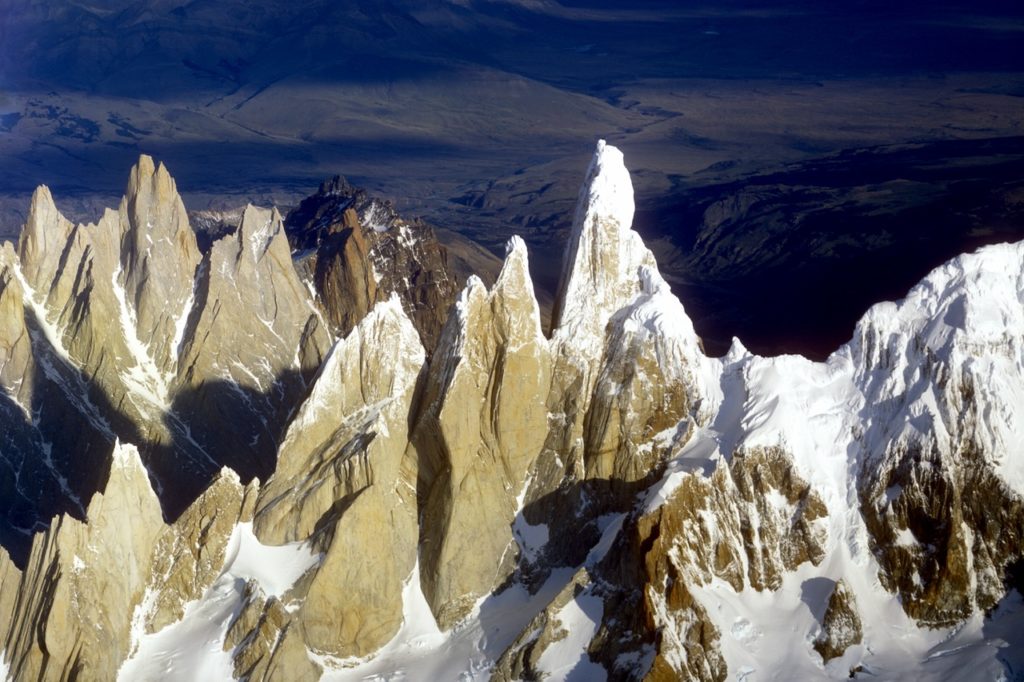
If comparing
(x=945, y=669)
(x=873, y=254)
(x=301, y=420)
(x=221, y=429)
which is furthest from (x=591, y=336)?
(x=873, y=254)

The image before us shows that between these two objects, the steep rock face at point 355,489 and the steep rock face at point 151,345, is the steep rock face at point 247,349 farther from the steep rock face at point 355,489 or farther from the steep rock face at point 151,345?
the steep rock face at point 355,489

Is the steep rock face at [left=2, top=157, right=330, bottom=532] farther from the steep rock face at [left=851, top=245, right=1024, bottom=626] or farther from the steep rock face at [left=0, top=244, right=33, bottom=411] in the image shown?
the steep rock face at [left=851, top=245, right=1024, bottom=626]

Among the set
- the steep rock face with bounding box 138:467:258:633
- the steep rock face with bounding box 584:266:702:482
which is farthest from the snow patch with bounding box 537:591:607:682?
the steep rock face with bounding box 138:467:258:633

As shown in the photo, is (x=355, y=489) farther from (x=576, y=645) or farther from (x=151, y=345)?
(x=151, y=345)

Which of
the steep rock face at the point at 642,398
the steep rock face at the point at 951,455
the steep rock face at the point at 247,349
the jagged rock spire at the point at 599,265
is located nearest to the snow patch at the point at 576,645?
the steep rock face at the point at 642,398

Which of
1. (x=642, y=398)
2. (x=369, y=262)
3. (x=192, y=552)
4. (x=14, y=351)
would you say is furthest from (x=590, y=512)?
(x=369, y=262)
